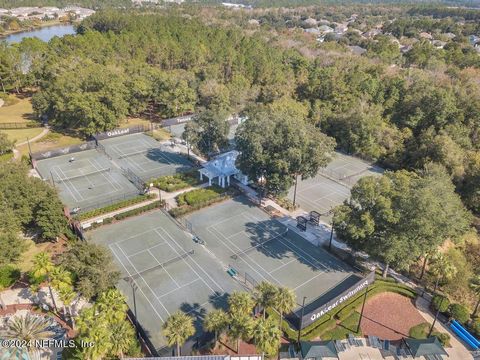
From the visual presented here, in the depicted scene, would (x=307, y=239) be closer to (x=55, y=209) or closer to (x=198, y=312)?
(x=198, y=312)

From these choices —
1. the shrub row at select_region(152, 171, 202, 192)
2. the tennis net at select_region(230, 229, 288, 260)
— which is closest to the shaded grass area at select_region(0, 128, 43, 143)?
the shrub row at select_region(152, 171, 202, 192)

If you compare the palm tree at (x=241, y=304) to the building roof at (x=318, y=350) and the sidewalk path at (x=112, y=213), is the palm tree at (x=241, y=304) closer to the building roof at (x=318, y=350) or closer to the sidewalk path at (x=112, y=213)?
the building roof at (x=318, y=350)

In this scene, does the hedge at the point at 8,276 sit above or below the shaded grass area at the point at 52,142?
above

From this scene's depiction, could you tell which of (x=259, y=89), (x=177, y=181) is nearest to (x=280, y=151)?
(x=177, y=181)

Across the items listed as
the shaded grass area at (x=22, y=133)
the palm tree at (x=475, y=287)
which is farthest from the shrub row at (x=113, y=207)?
the palm tree at (x=475, y=287)

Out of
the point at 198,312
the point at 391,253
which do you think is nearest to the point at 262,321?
the point at 198,312

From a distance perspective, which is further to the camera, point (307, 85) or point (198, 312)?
point (307, 85)

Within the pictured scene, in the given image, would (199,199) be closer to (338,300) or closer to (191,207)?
(191,207)
